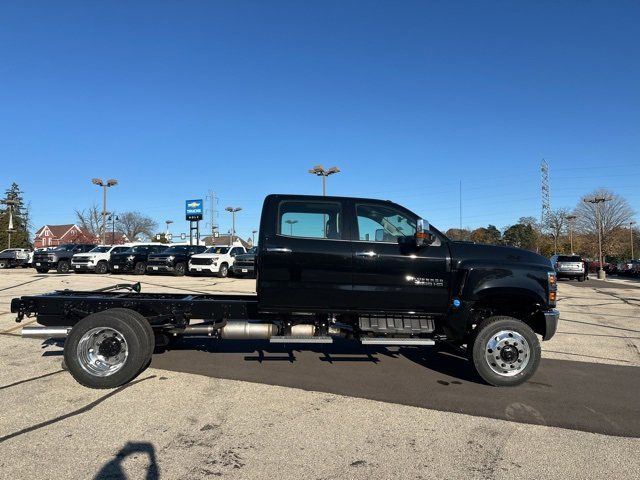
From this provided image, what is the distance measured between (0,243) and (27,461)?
6948cm

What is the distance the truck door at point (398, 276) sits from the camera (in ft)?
18.2

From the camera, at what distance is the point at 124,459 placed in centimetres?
347

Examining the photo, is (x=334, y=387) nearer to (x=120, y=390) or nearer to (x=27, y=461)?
(x=120, y=390)

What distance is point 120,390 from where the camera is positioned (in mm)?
5090

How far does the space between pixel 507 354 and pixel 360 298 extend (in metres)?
1.90

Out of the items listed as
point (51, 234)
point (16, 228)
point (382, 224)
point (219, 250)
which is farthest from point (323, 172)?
point (51, 234)

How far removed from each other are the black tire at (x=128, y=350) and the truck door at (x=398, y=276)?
2618mm

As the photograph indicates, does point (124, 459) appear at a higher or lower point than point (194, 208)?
lower

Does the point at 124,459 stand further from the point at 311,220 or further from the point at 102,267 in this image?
the point at 102,267

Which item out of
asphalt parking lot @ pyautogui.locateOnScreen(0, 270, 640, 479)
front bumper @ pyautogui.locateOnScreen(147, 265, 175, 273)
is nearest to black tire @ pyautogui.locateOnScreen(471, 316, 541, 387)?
asphalt parking lot @ pyautogui.locateOnScreen(0, 270, 640, 479)

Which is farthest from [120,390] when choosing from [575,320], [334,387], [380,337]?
[575,320]

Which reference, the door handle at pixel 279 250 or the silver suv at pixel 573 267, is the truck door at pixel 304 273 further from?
the silver suv at pixel 573 267

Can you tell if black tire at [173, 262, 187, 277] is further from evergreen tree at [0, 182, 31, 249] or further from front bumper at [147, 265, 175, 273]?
evergreen tree at [0, 182, 31, 249]

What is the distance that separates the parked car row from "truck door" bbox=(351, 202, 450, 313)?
1765 cm
